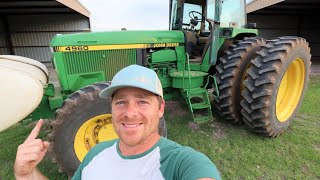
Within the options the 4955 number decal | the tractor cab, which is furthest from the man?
the tractor cab

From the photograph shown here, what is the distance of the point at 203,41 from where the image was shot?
4969 millimetres

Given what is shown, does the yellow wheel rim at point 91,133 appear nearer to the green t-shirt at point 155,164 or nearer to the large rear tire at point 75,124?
the large rear tire at point 75,124

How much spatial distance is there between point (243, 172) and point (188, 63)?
6.19 feet

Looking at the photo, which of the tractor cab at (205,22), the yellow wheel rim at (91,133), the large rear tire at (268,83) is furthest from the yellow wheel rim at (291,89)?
the yellow wheel rim at (91,133)

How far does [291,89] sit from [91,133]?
11.8ft

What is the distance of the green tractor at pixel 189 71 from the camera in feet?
10.5

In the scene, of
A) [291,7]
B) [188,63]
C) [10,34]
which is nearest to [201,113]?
[188,63]

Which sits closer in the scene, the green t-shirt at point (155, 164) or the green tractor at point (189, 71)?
the green t-shirt at point (155, 164)

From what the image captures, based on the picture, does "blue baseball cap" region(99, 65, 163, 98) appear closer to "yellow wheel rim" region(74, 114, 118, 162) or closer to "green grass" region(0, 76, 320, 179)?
"yellow wheel rim" region(74, 114, 118, 162)

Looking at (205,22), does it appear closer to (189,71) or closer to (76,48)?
(189,71)

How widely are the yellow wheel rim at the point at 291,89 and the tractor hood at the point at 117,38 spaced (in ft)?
6.48

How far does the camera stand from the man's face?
1.32 m

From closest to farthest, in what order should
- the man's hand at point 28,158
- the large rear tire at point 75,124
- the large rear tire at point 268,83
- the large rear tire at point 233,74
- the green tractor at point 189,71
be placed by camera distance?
the man's hand at point 28,158, the large rear tire at point 75,124, the green tractor at point 189,71, the large rear tire at point 268,83, the large rear tire at point 233,74

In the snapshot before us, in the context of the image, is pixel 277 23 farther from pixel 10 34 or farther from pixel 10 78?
pixel 10 78
